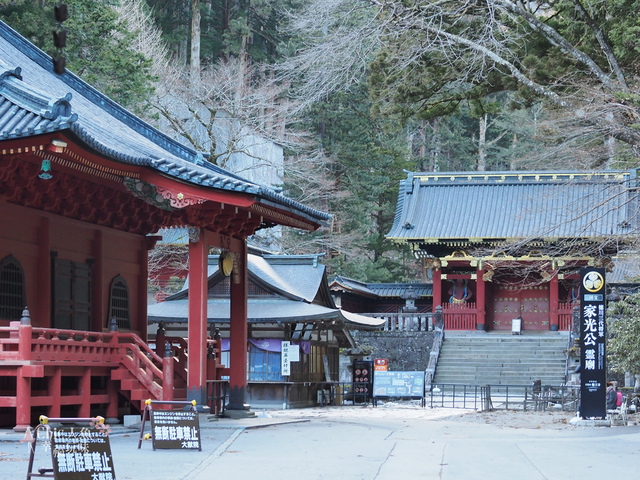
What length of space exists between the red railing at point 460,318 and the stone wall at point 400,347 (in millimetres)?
2326

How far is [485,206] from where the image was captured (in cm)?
4756

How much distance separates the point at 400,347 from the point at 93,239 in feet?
84.4

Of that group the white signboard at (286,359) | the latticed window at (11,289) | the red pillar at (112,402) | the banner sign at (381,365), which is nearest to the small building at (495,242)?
the banner sign at (381,365)

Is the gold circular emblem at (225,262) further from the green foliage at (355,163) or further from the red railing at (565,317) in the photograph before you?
the green foliage at (355,163)

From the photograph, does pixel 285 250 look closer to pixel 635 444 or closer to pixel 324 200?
pixel 324 200

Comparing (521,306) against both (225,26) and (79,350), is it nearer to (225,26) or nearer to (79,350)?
(225,26)

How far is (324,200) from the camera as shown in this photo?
169 feet

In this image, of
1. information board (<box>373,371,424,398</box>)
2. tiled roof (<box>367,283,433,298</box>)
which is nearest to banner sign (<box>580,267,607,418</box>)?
information board (<box>373,371,424,398</box>)

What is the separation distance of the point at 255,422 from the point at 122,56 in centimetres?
1806

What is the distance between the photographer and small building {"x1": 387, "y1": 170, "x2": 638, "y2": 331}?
144ft

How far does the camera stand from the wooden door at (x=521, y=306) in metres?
45.6

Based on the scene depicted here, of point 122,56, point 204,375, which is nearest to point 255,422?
point 204,375

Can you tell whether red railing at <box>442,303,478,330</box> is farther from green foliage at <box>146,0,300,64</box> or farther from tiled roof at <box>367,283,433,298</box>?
green foliage at <box>146,0,300,64</box>

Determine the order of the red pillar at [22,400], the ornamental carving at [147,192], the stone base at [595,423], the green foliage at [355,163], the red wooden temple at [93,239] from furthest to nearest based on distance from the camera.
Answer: the green foliage at [355,163] < the stone base at [595,423] < the ornamental carving at [147,192] < the red wooden temple at [93,239] < the red pillar at [22,400]
